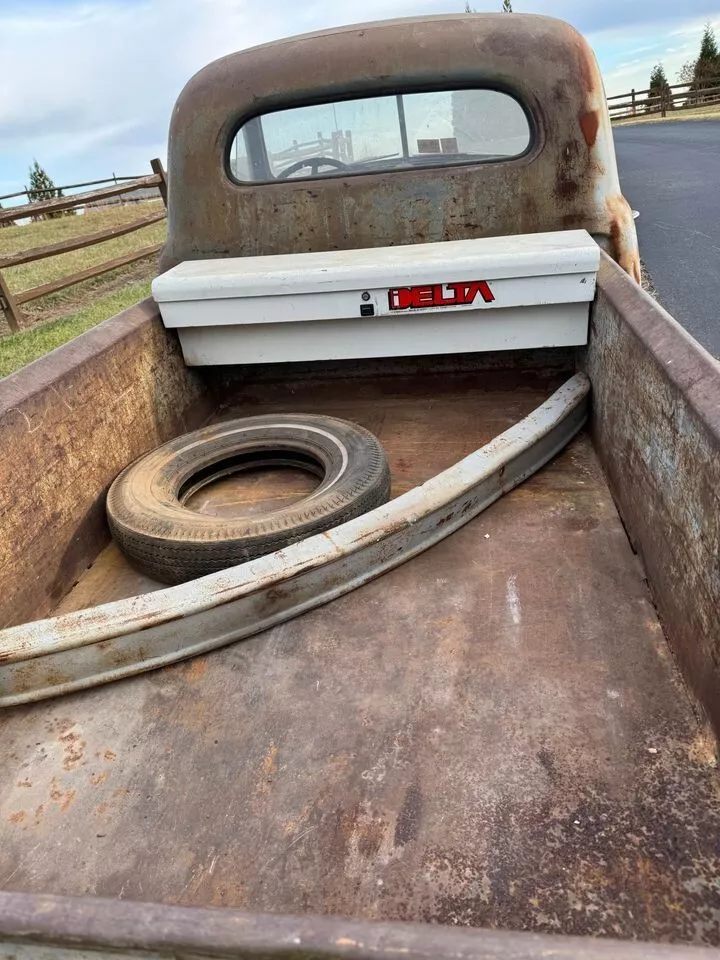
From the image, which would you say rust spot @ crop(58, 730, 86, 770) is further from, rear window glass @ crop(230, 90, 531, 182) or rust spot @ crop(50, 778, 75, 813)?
rear window glass @ crop(230, 90, 531, 182)

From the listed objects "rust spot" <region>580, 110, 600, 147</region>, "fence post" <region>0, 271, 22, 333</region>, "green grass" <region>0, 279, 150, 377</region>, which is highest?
"rust spot" <region>580, 110, 600, 147</region>

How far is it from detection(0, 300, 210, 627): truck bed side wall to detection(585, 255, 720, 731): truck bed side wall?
161 cm

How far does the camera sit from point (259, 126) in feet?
10.4

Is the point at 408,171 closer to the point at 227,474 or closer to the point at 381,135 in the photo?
the point at 381,135

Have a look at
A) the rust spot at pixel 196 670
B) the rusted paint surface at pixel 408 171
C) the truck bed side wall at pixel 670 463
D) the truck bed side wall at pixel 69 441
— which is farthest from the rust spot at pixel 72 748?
the rusted paint surface at pixel 408 171

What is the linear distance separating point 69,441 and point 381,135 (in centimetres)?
198

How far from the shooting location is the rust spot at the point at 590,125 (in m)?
2.87

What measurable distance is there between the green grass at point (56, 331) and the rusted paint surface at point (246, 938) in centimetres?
583

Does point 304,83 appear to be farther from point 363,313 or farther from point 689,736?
point 689,736

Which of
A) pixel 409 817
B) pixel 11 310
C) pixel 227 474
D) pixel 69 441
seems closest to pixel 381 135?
pixel 227 474

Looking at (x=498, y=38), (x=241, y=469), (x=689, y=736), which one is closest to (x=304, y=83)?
(x=498, y=38)

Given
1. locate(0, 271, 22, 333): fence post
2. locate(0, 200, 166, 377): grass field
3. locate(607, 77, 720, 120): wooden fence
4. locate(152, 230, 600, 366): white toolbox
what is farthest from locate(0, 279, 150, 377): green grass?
locate(607, 77, 720, 120): wooden fence

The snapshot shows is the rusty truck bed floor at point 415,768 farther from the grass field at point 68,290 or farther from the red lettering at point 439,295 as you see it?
the grass field at point 68,290

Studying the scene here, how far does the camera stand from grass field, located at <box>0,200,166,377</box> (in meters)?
7.08
